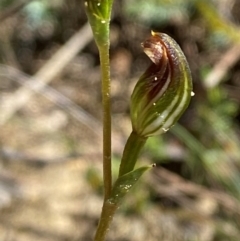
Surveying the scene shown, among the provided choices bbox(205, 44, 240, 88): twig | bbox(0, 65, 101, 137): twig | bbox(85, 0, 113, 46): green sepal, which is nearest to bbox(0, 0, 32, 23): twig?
bbox(0, 65, 101, 137): twig

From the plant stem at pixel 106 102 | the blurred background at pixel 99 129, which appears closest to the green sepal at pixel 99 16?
the plant stem at pixel 106 102

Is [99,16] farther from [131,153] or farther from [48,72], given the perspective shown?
[48,72]

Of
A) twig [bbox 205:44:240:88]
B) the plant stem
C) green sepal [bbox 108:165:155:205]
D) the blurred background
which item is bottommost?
the blurred background

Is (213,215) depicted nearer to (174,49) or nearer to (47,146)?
(47,146)

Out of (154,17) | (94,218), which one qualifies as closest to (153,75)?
(94,218)

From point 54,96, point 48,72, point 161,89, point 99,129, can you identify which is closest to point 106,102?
point 161,89

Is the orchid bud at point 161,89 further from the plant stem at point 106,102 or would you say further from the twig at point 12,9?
the twig at point 12,9

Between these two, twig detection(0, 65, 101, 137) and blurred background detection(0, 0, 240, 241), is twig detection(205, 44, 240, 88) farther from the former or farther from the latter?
twig detection(0, 65, 101, 137)
